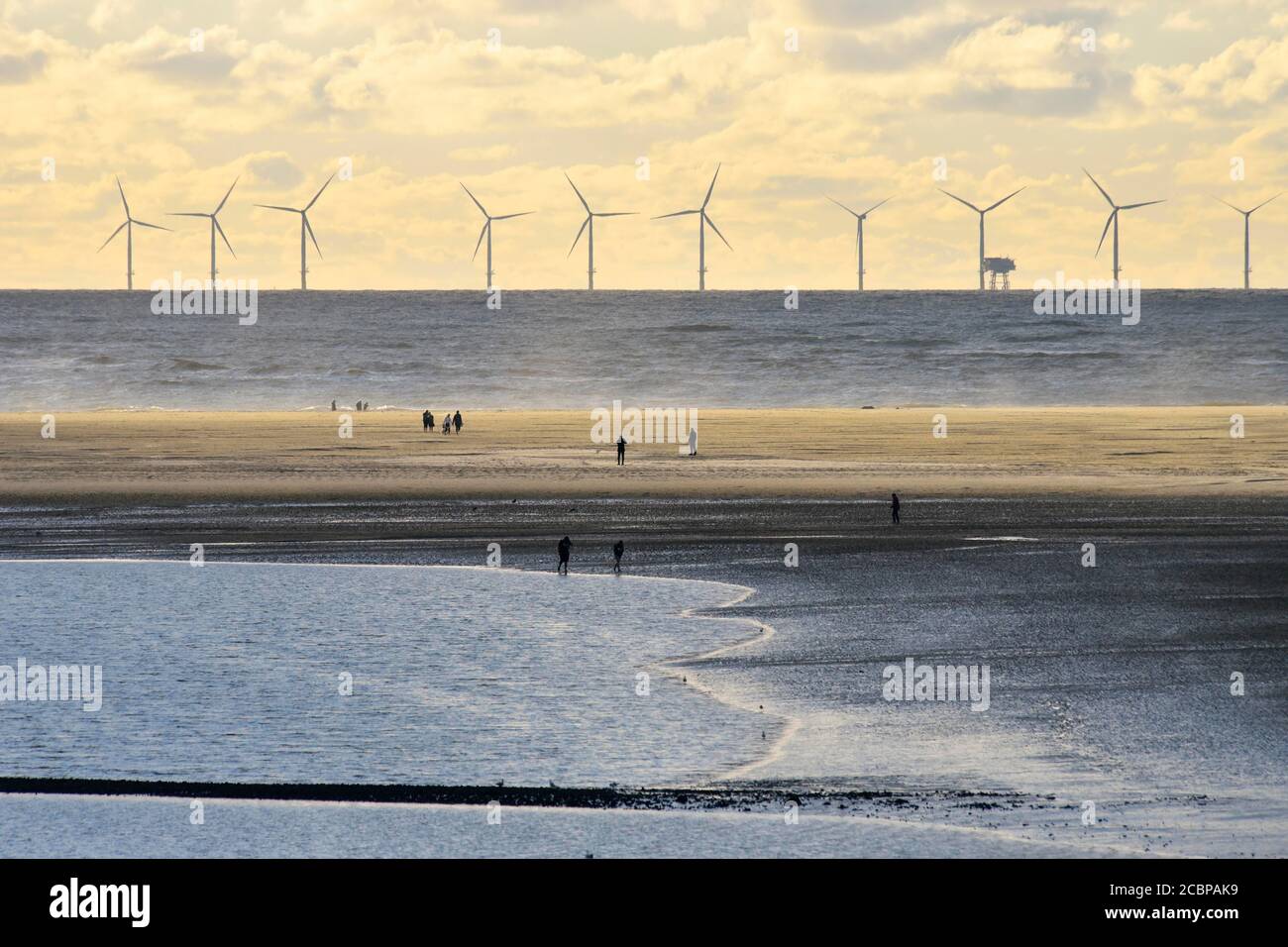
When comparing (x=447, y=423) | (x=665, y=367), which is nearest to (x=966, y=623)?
(x=447, y=423)

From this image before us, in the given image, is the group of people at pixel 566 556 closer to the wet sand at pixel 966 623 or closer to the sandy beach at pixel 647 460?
the wet sand at pixel 966 623

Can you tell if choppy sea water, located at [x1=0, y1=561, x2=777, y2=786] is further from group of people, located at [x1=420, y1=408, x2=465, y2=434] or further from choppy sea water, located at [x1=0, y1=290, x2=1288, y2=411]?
choppy sea water, located at [x1=0, y1=290, x2=1288, y2=411]

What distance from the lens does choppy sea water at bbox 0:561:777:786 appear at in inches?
737

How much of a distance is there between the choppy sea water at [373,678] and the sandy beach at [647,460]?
20492 millimetres

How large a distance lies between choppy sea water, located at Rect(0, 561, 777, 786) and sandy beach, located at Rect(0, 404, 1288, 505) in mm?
20492

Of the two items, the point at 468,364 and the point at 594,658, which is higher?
the point at 468,364

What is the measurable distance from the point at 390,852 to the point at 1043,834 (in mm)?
6439

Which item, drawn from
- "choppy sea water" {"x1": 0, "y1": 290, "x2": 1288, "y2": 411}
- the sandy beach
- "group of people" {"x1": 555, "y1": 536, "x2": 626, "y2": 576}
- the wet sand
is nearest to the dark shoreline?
the wet sand

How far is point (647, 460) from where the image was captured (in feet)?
219

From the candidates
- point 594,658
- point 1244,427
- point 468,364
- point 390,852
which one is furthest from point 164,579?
point 468,364
